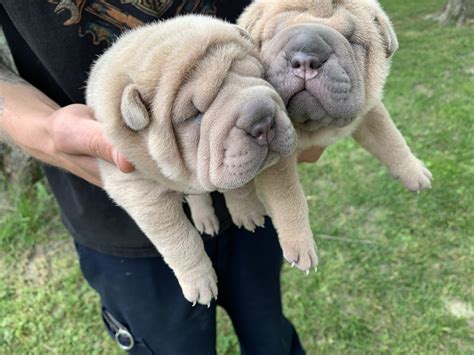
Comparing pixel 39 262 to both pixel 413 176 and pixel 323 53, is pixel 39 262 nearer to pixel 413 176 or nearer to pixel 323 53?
pixel 413 176

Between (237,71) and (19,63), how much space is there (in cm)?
102

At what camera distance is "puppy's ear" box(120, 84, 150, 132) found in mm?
1291

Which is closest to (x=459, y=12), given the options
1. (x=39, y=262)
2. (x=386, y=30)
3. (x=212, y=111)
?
(x=39, y=262)

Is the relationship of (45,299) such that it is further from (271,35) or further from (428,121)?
(428,121)

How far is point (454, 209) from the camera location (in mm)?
3949

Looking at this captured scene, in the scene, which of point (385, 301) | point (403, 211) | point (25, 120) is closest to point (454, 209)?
point (403, 211)

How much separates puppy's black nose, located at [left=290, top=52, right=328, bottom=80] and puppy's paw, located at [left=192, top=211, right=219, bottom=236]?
81cm

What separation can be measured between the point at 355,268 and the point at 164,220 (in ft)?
7.68

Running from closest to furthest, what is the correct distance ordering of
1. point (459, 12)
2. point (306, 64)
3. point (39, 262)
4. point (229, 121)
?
point (229, 121) → point (306, 64) → point (39, 262) → point (459, 12)

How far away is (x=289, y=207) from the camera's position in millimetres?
1677

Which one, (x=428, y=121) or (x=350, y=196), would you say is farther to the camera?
(x=428, y=121)

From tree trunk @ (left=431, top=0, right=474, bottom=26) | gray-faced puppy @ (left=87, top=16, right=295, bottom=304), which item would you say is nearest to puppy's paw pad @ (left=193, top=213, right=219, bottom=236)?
gray-faced puppy @ (left=87, top=16, right=295, bottom=304)

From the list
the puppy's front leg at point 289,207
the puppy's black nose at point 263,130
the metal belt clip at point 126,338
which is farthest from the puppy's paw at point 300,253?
the metal belt clip at point 126,338

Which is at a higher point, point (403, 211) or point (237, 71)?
point (237, 71)
